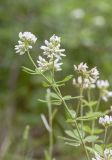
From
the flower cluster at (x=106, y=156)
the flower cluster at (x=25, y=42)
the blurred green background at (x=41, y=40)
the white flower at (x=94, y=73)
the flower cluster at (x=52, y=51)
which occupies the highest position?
the blurred green background at (x=41, y=40)

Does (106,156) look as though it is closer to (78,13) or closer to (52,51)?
(52,51)

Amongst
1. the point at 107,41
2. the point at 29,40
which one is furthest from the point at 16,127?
the point at 29,40

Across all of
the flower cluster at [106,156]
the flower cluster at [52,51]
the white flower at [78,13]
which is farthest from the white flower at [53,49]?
the white flower at [78,13]

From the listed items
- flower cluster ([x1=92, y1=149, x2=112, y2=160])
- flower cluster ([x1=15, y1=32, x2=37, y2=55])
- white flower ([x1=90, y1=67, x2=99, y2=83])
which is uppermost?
flower cluster ([x1=15, y1=32, x2=37, y2=55])

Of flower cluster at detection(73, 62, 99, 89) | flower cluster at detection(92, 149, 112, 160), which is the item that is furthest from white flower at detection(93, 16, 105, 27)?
flower cluster at detection(92, 149, 112, 160)

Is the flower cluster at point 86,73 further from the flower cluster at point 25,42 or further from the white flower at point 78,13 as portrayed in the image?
the white flower at point 78,13

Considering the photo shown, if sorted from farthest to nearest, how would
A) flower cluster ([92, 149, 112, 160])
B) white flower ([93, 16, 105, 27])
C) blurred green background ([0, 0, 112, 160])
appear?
white flower ([93, 16, 105, 27]) → blurred green background ([0, 0, 112, 160]) → flower cluster ([92, 149, 112, 160])

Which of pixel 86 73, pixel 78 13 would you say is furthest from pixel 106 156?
pixel 78 13

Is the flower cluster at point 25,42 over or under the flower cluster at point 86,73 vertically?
over

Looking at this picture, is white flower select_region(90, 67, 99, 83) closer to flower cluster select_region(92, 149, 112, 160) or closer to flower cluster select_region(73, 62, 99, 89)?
flower cluster select_region(73, 62, 99, 89)

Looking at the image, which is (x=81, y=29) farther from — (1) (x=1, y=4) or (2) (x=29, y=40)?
(2) (x=29, y=40)
